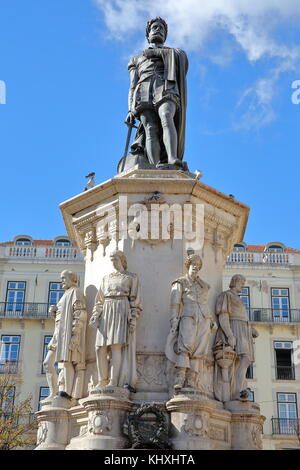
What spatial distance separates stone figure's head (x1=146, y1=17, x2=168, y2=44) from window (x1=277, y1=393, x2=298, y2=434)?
27.4m

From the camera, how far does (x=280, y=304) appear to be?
131 ft

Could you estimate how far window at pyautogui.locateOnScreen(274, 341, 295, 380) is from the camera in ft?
124

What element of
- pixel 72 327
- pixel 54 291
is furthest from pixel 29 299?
pixel 72 327

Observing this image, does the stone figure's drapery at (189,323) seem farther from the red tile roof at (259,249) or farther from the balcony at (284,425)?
the red tile roof at (259,249)

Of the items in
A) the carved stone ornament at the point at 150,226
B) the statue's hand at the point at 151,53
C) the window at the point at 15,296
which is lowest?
the carved stone ornament at the point at 150,226

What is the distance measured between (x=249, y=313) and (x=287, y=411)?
215 inches

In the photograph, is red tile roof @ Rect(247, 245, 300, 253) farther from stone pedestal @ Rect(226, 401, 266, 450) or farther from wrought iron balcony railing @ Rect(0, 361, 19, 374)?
stone pedestal @ Rect(226, 401, 266, 450)

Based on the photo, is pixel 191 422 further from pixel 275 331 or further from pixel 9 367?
pixel 275 331

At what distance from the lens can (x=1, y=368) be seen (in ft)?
119

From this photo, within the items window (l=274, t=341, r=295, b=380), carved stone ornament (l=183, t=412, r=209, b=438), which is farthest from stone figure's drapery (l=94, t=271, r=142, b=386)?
window (l=274, t=341, r=295, b=380)

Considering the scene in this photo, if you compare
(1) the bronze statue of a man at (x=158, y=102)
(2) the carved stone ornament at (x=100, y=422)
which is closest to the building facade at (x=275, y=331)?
(1) the bronze statue of a man at (x=158, y=102)

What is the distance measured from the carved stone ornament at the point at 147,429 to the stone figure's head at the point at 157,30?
669 centimetres

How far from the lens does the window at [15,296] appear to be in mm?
39625
